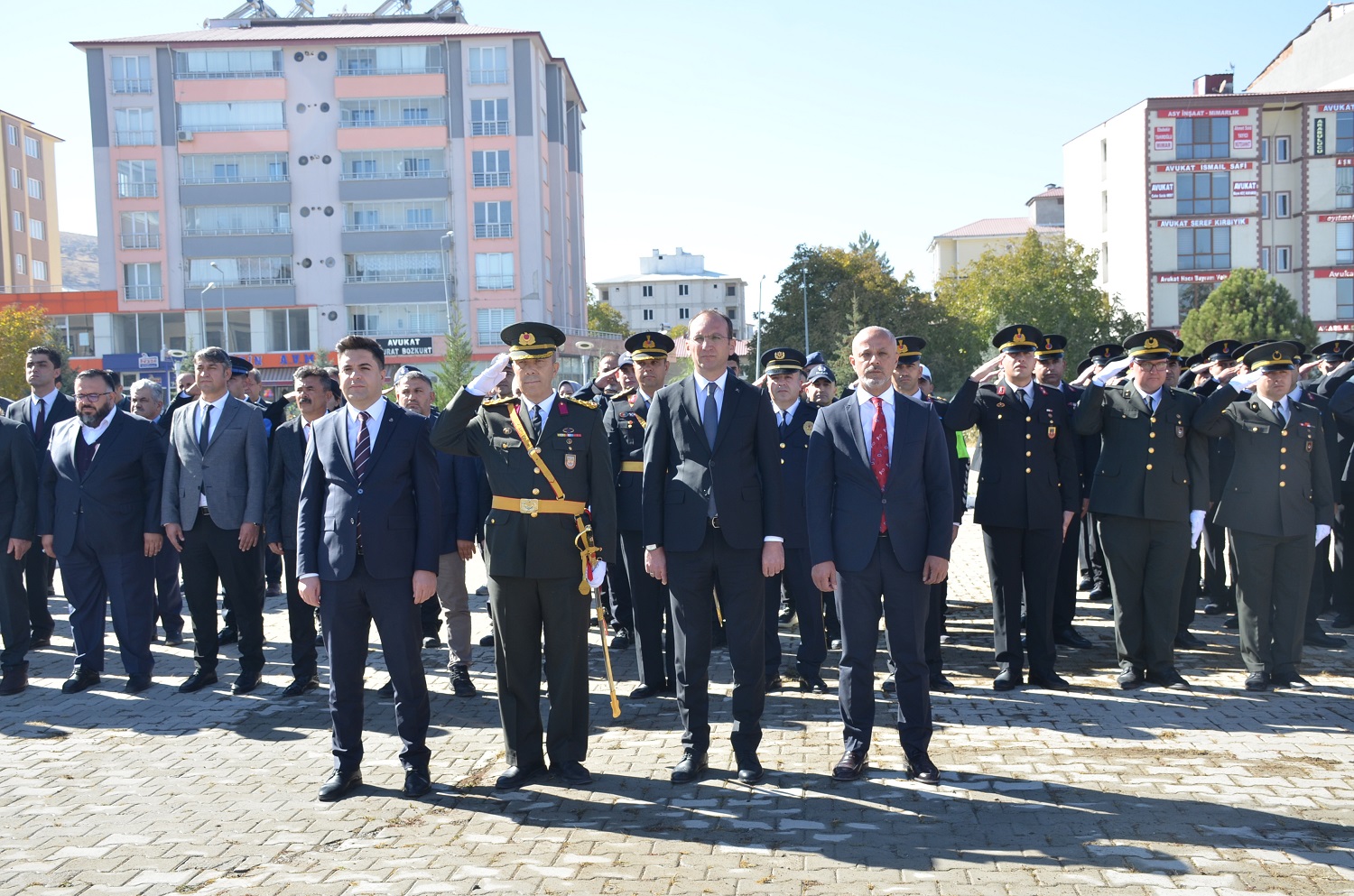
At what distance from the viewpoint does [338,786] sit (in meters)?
6.19

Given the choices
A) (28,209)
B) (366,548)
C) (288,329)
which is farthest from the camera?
(28,209)

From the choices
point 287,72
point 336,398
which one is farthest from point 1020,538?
point 287,72

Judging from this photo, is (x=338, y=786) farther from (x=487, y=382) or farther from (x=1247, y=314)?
(x=1247, y=314)

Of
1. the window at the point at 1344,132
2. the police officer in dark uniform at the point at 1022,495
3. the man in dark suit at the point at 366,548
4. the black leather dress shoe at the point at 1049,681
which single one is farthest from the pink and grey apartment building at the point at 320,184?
the man in dark suit at the point at 366,548

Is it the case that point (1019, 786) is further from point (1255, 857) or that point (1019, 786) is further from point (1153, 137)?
point (1153, 137)

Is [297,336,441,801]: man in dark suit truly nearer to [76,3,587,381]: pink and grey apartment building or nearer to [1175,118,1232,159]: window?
[76,3,587,381]: pink and grey apartment building

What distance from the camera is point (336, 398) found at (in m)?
10.3

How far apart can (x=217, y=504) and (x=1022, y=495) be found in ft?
18.7

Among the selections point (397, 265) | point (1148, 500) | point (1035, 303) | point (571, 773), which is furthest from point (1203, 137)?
point (571, 773)

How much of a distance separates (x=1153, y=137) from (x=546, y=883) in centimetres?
6945

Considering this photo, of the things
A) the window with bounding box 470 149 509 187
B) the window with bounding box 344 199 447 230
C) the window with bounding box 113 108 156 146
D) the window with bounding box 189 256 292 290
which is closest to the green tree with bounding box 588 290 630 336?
the window with bounding box 344 199 447 230

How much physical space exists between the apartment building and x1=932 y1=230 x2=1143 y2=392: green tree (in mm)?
58768

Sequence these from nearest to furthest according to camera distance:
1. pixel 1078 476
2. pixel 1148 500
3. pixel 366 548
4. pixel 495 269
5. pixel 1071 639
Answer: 1. pixel 366 548
2. pixel 1148 500
3. pixel 1078 476
4. pixel 1071 639
5. pixel 495 269

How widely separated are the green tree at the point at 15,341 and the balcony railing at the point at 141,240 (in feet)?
31.7
